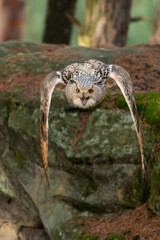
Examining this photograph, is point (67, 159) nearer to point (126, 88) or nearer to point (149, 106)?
point (149, 106)

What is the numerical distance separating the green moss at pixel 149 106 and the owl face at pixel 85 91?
2.33ft

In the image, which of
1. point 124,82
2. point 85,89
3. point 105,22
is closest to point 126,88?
point 124,82

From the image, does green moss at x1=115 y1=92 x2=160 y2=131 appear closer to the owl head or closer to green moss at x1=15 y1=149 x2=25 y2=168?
the owl head

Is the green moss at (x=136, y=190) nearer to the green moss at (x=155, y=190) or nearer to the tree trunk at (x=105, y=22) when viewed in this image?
the green moss at (x=155, y=190)

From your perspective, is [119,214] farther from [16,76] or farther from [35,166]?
[16,76]

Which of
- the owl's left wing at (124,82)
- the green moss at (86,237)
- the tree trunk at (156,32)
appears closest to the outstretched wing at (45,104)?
→ the owl's left wing at (124,82)

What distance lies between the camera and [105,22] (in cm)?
1066

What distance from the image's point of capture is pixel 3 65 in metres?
7.13

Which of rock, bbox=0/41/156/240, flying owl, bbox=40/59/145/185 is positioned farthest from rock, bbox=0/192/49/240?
flying owl, bbox=40/59/145/185

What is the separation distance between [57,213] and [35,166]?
0.83m

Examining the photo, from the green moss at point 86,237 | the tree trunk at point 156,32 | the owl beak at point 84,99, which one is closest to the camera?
the owl beak at point 84,99

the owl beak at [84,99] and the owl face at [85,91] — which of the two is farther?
the owl beak at [84,99]

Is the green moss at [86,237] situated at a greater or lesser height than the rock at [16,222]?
greater

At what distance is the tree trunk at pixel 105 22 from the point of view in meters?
10.6
